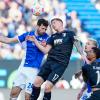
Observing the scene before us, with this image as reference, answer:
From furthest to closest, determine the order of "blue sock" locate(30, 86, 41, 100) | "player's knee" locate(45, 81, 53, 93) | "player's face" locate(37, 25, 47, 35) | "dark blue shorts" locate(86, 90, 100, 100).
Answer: "player's face" locate(37, 25, 47, 35), "blue sock" locate(30, 86, 41, 100), "player's knee" locate(45, 81, 53, 93), "dark blue shorts" locate(86, 90, 100, 100)

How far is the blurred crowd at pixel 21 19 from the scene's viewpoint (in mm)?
14500

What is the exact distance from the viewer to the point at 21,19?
1566 cm

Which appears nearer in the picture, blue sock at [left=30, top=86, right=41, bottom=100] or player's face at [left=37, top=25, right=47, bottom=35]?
blue sock at [left=30, top=86, right=41, bottom=100]

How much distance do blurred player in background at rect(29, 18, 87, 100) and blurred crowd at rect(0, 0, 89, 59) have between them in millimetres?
5460

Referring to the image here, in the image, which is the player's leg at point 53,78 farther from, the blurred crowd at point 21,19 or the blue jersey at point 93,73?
the blurred crowd at point 21,19

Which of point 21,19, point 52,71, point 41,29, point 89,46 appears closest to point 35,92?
point 52,71

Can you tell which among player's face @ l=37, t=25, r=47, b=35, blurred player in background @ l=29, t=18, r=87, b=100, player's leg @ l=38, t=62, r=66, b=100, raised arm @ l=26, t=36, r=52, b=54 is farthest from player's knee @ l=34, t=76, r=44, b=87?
player's face @ l=37, t=25, r=47, b=35

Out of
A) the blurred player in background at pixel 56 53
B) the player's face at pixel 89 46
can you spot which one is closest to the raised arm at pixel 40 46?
the blurred player in background at pixel 56 53

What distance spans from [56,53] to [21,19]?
6.95m

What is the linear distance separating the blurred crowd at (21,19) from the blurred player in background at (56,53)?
5.46 m

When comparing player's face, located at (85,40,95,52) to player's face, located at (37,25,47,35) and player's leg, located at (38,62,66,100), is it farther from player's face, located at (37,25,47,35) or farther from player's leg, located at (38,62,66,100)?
player's face, located at (37,25,47,35)

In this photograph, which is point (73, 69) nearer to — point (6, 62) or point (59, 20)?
point (6, 62)

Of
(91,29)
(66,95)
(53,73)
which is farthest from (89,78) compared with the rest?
(91,29)

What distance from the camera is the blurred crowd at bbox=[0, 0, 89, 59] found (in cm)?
1450
